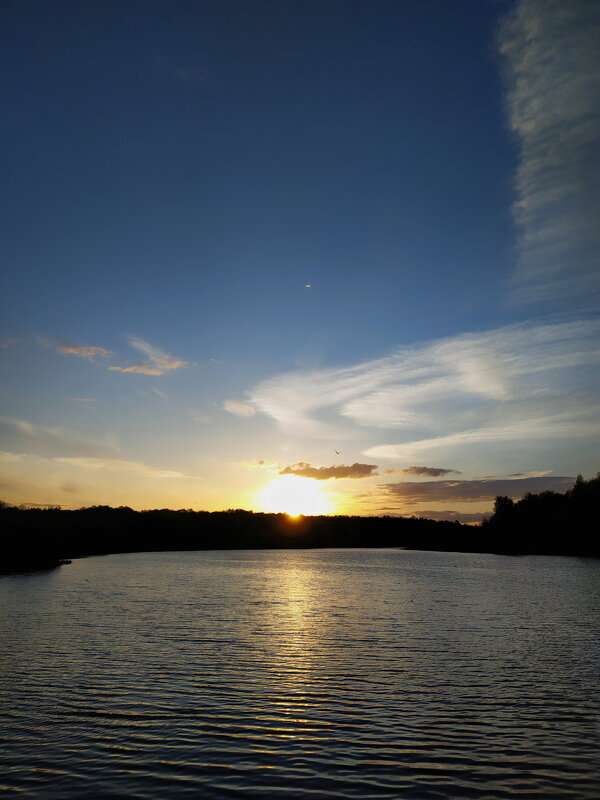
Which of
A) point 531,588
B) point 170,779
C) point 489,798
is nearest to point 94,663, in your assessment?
point 170,779

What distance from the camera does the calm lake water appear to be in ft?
57.2

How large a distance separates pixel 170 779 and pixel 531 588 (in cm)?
7166

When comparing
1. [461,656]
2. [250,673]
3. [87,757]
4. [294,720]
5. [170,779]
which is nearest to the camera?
[170,779]

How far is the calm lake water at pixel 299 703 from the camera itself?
1742cm

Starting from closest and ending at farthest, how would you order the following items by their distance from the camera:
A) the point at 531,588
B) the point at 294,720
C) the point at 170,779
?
the point at 170,779 → the point at 294,720 → the point at 531,588

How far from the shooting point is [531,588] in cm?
7800

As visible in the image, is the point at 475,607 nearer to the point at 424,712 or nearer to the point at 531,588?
the point at 531,588

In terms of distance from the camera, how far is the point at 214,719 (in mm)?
23172

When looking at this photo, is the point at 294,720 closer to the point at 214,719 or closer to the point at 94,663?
the point at 214,719

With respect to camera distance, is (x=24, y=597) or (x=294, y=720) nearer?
(x=294, y=720)

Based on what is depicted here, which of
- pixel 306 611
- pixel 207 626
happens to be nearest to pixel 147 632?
pixel 207 626

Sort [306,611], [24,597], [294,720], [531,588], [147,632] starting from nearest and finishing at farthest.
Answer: [294,720] → [147,632] → [306,611] → [24,597] → [531,588]

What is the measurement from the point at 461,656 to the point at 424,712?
40.3ft

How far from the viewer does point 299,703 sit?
25.6 metres
